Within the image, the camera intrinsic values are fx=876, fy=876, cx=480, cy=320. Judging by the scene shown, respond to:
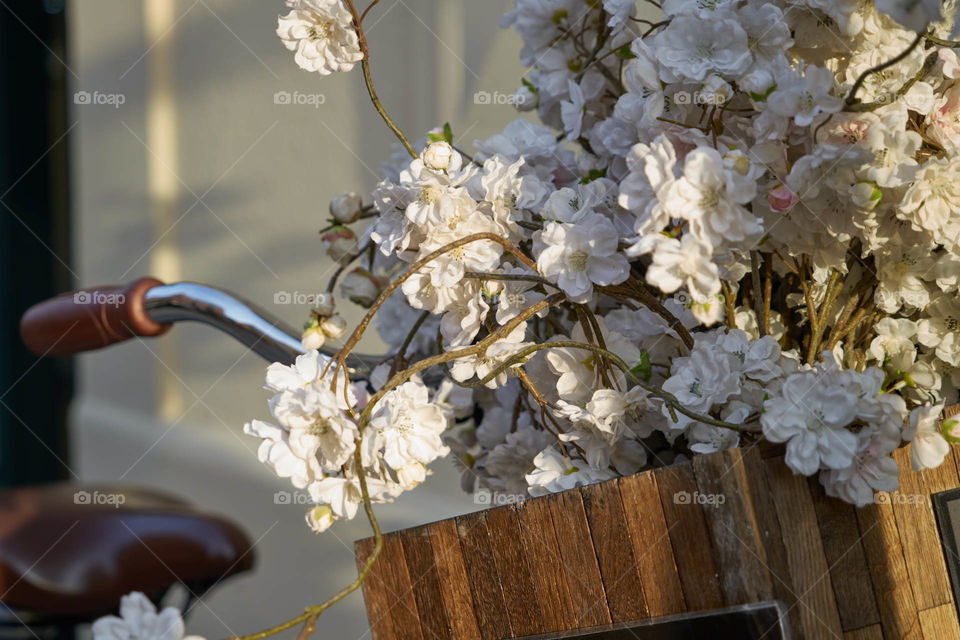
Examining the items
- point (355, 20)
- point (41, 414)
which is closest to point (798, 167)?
point (355, 20)

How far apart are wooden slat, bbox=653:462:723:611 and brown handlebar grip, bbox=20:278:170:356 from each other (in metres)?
0.58

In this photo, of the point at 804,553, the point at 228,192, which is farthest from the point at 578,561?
the point at 228,192

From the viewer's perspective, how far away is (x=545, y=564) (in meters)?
0.51

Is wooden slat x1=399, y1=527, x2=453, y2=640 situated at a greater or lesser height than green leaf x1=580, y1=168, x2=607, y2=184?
lesser

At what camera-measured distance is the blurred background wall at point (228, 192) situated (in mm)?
1702

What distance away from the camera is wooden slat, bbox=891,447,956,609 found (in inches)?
18.6

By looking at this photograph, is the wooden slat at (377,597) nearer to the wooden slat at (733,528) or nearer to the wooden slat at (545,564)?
the wooden slat at (545,564)

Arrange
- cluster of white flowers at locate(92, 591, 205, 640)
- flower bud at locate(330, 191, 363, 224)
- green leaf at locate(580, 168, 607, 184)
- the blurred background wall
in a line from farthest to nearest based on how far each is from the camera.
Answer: the blurred background wall, flower bud at locate(330, 191, 363, 224), green leaf at locate(580, 168, 607, 184), cluster of white flowers at locate(92, 591, 205, 640)

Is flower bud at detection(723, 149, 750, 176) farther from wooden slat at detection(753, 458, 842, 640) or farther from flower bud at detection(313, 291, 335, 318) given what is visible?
flower bud at detection(313, 291, 335, 318)

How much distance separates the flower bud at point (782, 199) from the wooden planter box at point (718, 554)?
0.49 ft

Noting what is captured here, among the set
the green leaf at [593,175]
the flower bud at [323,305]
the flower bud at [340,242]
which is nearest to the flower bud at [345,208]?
the flower bud at [340,242]

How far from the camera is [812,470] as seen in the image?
435 mm

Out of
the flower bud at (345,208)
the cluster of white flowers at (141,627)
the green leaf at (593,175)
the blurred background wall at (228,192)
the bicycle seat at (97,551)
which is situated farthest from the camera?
the blurred background wall at (228,192)

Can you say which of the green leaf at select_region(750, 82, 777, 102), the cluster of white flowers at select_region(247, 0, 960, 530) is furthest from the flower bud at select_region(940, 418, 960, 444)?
the green leaf at select_region(750, 82, 777, 102)
